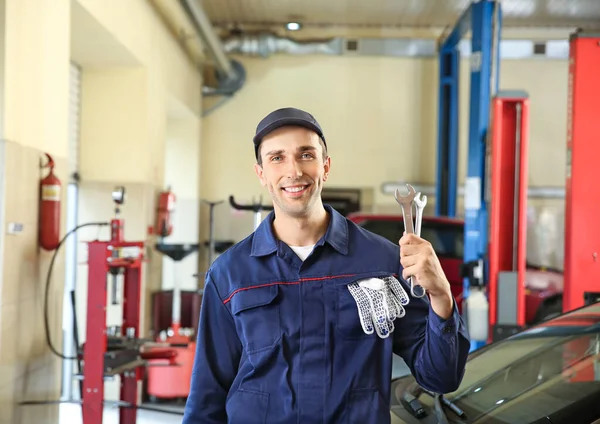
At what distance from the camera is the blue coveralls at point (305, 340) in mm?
1671

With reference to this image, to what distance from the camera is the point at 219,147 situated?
400 inches

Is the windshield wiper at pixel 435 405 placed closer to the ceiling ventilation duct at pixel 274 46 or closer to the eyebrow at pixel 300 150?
the eyebrow at pixel 300 150

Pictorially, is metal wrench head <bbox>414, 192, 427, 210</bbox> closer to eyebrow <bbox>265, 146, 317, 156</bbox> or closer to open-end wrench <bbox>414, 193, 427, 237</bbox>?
open-end wrench <bbox>414, 193, 427, 237</bbox>

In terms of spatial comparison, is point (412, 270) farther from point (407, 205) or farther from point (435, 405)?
point (435, 405)

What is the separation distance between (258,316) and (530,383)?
3.66 feet

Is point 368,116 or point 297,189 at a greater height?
point 368,116

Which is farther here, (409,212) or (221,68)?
(221,68)

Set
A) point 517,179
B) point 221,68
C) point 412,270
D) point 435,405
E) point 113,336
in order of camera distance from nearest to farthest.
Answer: point 412,270 → point 435,405 → point 113,336 → point 517,179 → point 221,68

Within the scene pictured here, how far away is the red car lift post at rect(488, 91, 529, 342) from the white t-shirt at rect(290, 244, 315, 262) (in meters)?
3.55

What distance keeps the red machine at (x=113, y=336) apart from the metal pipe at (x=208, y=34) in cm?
275

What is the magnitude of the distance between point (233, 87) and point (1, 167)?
680 cm

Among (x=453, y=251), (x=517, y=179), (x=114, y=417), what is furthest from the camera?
(x=453, y=251)

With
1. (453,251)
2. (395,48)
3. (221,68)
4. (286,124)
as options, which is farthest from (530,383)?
(395,48)

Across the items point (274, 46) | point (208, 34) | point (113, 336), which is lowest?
point (113, 336)
